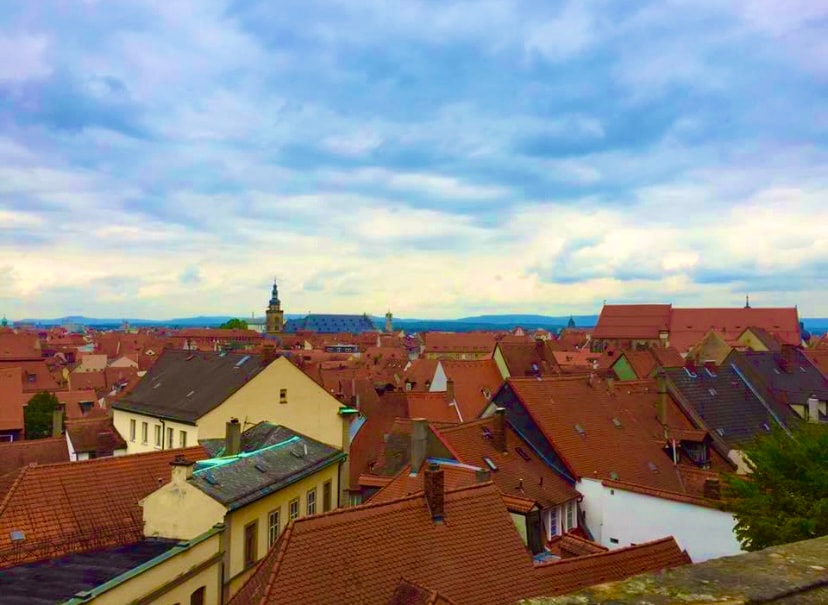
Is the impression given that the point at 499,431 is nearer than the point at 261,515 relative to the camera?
No

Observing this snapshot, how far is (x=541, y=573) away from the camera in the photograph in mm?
16500

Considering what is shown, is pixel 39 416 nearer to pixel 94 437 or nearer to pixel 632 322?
pixel 94 437

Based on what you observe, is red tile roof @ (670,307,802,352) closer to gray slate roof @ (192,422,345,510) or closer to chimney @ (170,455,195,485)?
gray slate roof @ (192,422,345,510)

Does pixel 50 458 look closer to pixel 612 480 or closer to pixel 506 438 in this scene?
pixel 506 438

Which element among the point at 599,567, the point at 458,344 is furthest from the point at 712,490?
the point at 458,344

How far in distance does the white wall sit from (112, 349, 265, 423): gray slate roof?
55.6ft

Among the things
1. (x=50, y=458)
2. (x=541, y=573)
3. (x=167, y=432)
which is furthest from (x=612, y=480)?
(x=50, y=458)

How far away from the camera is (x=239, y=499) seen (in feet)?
63.7

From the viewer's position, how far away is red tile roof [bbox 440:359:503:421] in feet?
171

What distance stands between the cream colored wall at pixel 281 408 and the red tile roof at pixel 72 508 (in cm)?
1003

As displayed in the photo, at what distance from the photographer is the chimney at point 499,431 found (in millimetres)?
27469

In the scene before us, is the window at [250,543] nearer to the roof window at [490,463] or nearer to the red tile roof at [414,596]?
the red tile roof at [414,596]

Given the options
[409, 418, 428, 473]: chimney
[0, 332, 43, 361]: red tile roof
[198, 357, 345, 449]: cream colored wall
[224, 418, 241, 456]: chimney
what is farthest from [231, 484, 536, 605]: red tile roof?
[0, 332, 43, 361]: red tile roof

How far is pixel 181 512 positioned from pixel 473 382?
126 ft
